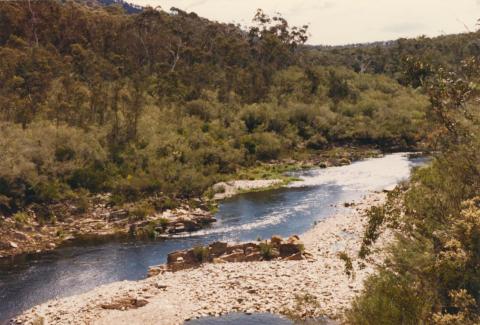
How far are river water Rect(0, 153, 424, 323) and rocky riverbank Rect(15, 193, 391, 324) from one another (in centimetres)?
160

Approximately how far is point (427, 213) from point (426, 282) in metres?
2.26

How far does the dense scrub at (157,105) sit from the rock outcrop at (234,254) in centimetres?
861

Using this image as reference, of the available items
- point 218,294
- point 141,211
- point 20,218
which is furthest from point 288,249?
point 20,218

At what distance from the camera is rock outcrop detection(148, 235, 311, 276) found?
25531 mm

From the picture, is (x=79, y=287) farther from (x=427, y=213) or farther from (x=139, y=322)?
(x=427, y=213)

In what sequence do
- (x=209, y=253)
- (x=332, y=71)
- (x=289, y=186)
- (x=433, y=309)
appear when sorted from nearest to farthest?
1. (x=433, y=309)
2. (x=209, y=253)
3. (x=289, y=186)
4. (x=332, y=71)

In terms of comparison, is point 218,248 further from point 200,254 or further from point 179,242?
point 179,242

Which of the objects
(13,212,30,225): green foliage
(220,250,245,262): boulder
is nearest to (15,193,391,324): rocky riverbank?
(220,250,245,262): boulder

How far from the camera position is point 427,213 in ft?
44.9

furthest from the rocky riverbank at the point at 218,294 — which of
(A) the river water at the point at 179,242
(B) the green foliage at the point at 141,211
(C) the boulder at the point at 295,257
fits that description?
(B) the green foliage at the point at 141,211

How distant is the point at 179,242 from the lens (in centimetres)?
2986

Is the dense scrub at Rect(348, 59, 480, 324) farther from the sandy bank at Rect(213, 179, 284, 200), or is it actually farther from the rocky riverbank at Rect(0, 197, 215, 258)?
the sandy bank at Rect(213, 179, 284, 200)

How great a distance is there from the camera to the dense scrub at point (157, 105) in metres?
38.9

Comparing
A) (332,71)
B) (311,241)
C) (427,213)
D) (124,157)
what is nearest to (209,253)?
(311,241)
